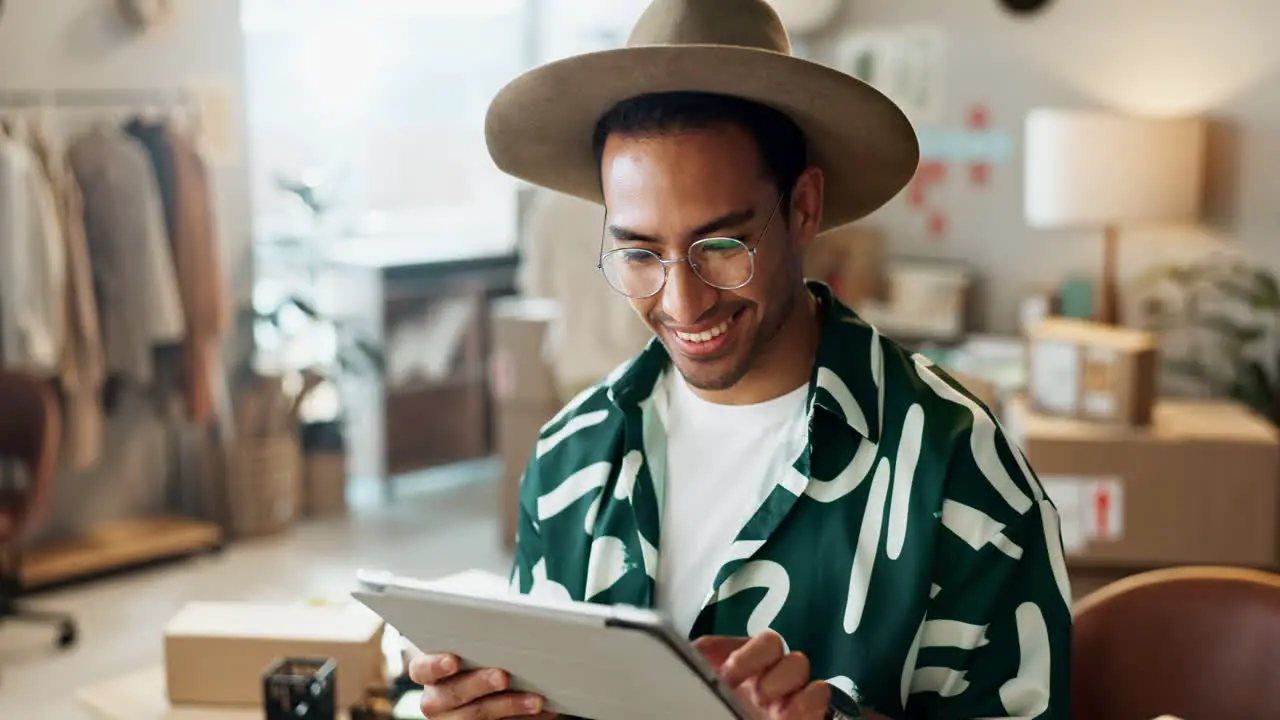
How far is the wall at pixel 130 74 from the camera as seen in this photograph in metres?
4.62

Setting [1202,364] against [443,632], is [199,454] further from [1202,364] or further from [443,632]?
[443,632]

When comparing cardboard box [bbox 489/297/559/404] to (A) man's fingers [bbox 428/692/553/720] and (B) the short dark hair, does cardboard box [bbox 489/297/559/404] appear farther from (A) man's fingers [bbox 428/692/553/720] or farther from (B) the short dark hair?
(A) man's fingers [bbox 428/692/553/720]

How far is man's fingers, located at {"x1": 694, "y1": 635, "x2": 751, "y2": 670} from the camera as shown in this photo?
4.13 ft

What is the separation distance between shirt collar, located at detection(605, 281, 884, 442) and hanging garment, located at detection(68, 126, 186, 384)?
344 cm

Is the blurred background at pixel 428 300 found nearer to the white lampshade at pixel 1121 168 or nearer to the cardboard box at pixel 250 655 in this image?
the white lampshade at pixel 1121 168

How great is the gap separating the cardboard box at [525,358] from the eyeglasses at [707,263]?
318 cm

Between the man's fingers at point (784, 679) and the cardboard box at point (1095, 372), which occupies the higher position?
the man's fingers at point (784, 679)

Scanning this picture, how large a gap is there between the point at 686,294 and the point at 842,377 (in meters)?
0.21

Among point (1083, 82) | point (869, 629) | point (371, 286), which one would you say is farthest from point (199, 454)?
point (869, 629)

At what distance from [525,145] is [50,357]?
127 inches

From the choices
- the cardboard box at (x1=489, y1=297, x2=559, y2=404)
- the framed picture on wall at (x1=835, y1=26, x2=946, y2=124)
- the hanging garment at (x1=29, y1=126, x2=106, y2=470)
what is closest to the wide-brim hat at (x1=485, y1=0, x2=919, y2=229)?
the cardboard box at (x1=489, y1=297, x2=559, y2=404)

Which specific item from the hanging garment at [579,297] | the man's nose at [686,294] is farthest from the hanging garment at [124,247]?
the man's nose at [686,294]

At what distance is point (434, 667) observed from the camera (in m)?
1.28

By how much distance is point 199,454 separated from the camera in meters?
5.22
